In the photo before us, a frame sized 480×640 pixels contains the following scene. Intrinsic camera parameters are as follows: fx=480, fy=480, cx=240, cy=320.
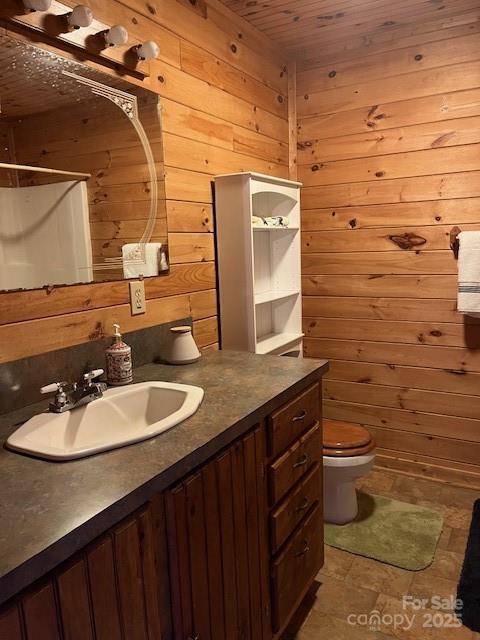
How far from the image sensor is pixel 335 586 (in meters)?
1.88

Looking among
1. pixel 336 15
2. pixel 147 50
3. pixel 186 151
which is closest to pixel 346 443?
pixel 186 151

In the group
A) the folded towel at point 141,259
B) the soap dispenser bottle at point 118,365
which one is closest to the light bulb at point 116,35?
the folded towel at point 141,259

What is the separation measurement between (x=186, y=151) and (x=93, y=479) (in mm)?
1476

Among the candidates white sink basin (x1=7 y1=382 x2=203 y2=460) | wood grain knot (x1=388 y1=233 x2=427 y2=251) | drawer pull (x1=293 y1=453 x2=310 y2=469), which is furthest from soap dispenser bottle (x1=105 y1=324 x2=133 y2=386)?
wood grain knot (x1=388 y1=233 x2=427 y2=251)

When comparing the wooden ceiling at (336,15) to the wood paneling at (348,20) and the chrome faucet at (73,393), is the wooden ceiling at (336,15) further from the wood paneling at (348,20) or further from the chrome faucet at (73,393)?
the chrome faucet at (73,393)

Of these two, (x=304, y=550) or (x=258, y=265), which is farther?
(x=258, y=265)

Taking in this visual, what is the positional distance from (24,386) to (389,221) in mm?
2028

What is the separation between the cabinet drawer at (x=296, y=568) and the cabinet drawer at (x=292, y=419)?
34 centimetres

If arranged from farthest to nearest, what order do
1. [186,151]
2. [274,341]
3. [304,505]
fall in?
[274,341], [186,151], [304,505]

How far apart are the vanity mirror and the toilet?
108cm

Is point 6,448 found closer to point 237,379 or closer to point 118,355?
point 118,355

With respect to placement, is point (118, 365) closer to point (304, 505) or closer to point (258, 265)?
point (304, 505)

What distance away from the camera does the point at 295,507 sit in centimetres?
156

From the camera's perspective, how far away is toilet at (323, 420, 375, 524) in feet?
6.91
